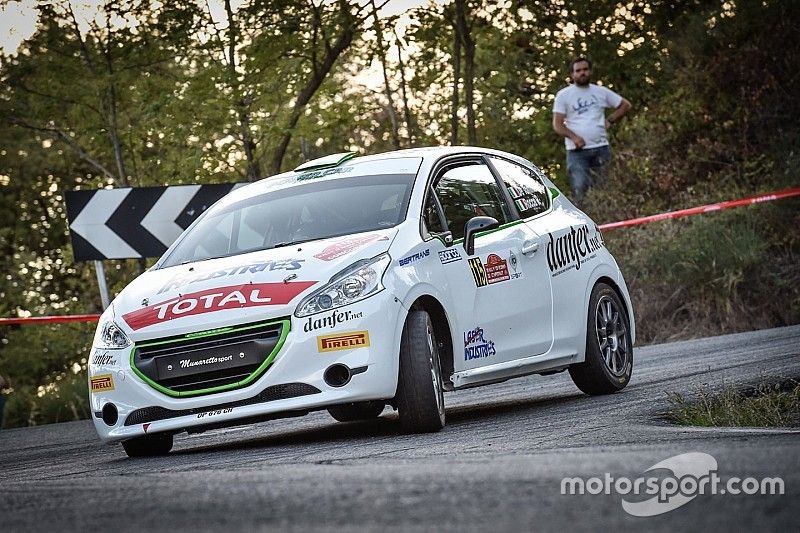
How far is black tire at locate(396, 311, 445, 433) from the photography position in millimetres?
8727

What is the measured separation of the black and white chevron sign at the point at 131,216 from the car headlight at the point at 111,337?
6.59 m

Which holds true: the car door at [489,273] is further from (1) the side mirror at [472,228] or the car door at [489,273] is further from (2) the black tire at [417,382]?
(2) the black tire at [417,382]

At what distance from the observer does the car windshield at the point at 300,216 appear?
972cm

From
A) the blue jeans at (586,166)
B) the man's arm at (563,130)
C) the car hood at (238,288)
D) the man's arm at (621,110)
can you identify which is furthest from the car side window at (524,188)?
the blue jeans at (586,166)

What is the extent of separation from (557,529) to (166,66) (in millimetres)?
19756

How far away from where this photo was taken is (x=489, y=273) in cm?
984

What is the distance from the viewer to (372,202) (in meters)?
9.91

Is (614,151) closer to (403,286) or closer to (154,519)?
(403,286)

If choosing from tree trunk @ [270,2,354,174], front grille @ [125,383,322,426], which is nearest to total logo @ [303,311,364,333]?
front grille @ [125,383,322,426]

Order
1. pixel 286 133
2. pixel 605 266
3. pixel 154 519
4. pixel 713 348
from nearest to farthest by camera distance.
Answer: pixel 154 519, pixel 605 266, pixel 713 348, pixel 286 133

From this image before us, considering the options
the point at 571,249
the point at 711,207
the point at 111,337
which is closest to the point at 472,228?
the point at 571,249

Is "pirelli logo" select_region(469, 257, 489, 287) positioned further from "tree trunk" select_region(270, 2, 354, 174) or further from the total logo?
"tree trunk" select_region(270, 2, 354, 174)

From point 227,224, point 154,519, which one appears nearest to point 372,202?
point 227,224

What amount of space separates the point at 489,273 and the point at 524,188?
1470 mm
